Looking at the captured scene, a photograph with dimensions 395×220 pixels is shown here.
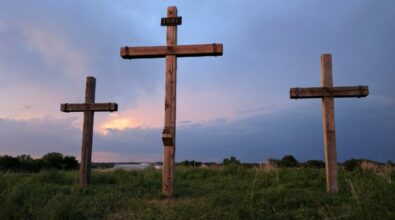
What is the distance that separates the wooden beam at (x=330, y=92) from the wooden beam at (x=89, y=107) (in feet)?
16.2

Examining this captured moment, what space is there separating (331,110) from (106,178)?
A: 677 cm

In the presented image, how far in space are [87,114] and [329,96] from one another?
6.49 metres

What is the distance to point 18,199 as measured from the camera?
7.58 metres

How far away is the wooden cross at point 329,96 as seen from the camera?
842 cm

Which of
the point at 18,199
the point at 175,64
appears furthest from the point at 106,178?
the point at 175,64

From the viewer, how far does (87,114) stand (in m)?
10.8

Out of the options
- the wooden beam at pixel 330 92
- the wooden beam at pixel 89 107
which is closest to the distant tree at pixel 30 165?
the wooden beam at pixel 89 107

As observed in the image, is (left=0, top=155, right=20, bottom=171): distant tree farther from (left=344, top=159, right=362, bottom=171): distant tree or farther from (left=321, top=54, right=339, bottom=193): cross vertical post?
(left=321, top=54, right=339, bottom=193): cross vertical post

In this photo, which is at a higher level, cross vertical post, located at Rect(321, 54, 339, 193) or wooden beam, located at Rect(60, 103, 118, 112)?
wooden beam, located at Rect(60, 103, 118, 112)

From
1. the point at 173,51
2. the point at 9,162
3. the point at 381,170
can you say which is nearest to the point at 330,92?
the point at 173,51

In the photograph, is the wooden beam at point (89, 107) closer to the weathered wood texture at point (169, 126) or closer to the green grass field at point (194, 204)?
the green grass field at point (194, 204)

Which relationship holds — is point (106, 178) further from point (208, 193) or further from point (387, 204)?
point (387, 204)

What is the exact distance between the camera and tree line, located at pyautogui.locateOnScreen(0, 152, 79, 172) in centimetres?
2463

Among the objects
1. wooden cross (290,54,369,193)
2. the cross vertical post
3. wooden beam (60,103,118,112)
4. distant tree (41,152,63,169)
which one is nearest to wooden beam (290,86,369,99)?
wooden cross (290,54,369,193)
